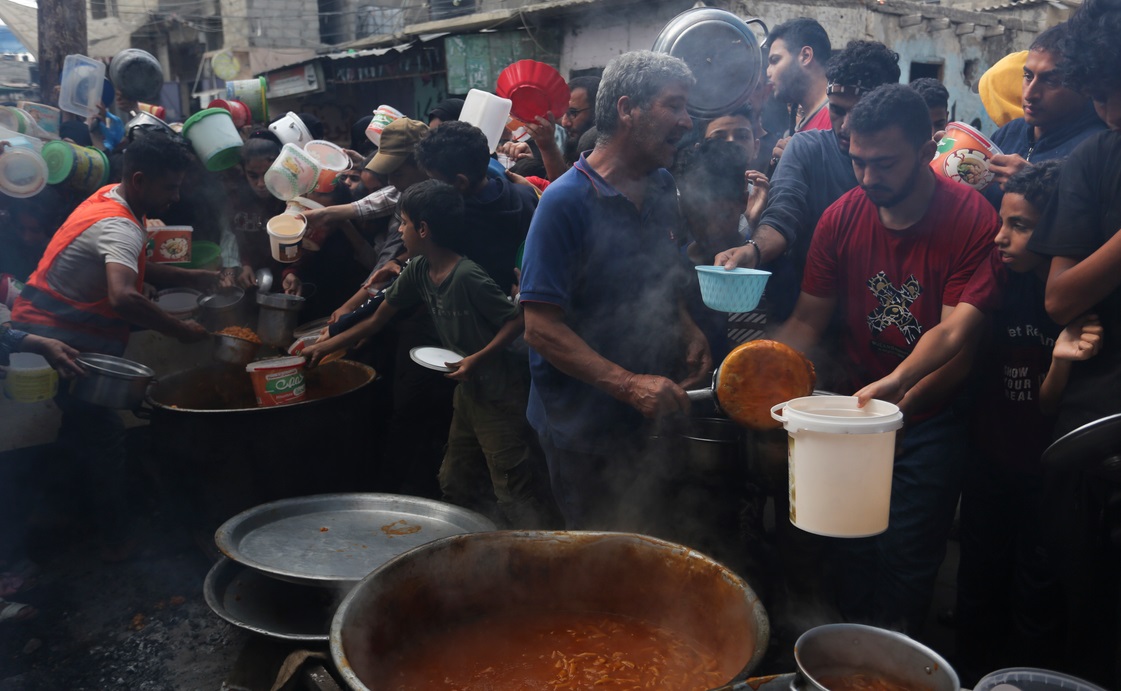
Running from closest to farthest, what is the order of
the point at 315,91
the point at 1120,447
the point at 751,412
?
the point at 1120,447, the point at 751,412, the point at 315,91

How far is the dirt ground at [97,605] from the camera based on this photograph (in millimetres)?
3629

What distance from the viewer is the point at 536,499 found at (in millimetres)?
4129

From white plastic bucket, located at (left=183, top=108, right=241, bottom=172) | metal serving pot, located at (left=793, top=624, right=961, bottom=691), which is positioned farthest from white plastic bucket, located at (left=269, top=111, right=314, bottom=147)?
metal serving pot, located at (left=793, top=624, right=961, bottom=691)

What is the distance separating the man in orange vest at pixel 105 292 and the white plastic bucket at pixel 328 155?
1397 millimetres

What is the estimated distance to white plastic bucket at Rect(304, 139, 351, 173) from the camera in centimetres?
583

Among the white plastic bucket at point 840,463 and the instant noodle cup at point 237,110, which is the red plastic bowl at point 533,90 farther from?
the white plastic bucket at point 840,463

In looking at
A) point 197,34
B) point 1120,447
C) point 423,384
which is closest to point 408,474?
point 423,384

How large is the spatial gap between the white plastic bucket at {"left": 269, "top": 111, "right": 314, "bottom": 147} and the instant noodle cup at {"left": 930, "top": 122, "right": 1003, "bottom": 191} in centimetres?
490

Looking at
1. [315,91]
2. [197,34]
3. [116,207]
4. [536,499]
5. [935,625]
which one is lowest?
[935,625]

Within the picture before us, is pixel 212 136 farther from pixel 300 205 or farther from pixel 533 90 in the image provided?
pixel 533 90

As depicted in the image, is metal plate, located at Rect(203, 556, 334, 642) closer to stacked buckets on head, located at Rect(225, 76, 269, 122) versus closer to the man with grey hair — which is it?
the man with grey hair

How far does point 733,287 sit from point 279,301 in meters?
3.25

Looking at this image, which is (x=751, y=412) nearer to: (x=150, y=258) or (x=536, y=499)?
(x=536, y=499)

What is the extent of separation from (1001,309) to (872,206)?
634 mm
